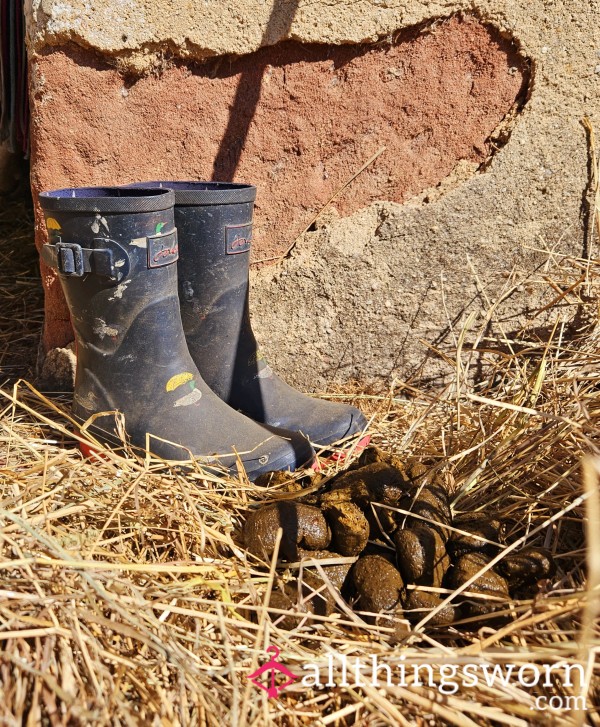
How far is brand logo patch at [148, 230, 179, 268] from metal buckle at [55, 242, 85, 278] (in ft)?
0.48

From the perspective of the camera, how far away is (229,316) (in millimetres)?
1795

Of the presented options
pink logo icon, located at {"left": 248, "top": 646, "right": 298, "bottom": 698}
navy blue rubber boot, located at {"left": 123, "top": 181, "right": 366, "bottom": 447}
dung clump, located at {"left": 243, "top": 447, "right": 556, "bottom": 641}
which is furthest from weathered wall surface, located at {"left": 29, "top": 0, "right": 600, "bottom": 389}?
pink logo icon, located at {"left": 248, "top": 646, "right": 298, "bottom": 698}

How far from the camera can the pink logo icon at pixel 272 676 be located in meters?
1.02

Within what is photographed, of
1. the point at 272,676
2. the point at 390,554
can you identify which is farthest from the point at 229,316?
the point at 272,676

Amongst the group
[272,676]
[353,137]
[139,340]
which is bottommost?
[272,676]

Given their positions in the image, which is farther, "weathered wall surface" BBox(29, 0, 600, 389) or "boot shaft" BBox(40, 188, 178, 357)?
"weathered wall surface" BBox(29, 0, 600, 389)

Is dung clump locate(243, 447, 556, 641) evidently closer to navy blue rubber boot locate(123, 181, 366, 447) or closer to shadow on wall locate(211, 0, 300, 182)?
navy blue rubber boot locate(123, 181, 366, 447)

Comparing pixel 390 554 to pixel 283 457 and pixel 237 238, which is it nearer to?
pixel 283 457

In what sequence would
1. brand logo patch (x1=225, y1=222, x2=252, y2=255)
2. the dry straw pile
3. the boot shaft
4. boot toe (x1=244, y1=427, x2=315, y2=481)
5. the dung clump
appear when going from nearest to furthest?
the dry straw pile → the dung clump → the boot shaft → boot toe (x1=244, y1=427, x2=315, y2=481) → brand logo patch (x1=225, y1=222, x2=252, y2=255)

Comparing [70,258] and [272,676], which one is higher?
[70,258]

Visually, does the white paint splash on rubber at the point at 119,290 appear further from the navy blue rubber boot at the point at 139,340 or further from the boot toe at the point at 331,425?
the boot toe at the point at 331,425

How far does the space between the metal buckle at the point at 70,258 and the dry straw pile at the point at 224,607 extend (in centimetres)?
42

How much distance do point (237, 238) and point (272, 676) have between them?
1.06m

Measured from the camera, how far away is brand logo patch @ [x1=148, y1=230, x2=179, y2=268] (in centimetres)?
150
